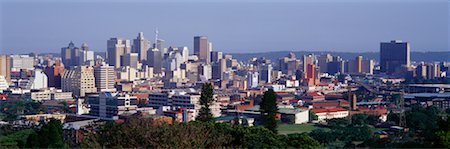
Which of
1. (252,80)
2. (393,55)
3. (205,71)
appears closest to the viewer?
(252,80)

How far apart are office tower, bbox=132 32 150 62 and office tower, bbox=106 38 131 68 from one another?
517 millimetres

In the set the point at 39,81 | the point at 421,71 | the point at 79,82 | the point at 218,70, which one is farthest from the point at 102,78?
the point at 421,71

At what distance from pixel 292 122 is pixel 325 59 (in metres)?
22.8

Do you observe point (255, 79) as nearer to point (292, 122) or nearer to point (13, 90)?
point (13, 90)

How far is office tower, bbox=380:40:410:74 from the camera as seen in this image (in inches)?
1227

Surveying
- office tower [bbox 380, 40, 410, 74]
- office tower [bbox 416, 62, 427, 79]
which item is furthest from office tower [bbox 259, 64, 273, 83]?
office tower [bbox 416, 62, 427, 79]

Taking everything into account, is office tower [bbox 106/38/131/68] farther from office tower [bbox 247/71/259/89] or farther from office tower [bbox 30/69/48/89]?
office tower [bbox 30/69/48/89]

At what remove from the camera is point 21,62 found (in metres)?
31.4

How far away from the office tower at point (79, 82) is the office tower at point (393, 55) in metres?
14.0

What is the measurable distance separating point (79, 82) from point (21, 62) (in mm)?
10521

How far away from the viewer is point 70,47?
36.7 metres

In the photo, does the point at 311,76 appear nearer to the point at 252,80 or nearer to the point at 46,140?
the point at 252,80

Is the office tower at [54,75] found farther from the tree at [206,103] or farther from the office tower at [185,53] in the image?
the tree at [206,103]

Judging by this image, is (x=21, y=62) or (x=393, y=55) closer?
(x=21, y=62)
